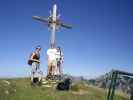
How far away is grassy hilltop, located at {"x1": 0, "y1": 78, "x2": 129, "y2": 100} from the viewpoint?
67.9 ft

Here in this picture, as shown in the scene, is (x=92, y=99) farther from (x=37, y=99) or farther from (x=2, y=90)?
(x=2, y=90)

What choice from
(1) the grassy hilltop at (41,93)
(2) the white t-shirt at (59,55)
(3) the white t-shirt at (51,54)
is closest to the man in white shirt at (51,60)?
(3) the white t-shirt at (51,54)

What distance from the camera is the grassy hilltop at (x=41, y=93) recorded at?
20.7 metres

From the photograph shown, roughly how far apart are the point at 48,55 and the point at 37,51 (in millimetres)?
3145

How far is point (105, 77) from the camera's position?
11.5 metres

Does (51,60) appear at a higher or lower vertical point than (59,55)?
lower

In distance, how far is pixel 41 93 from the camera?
21703mm

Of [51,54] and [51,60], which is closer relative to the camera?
[51,60]

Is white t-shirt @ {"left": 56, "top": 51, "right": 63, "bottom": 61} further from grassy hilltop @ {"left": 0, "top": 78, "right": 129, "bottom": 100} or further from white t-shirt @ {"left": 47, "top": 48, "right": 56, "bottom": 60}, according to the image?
grassy hilltop @ {"left": 0, "top": 78, "right": 129, "bottom": 100}

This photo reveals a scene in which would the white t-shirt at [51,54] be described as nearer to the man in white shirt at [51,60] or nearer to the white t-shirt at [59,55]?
the man in white shirt at [51,60]

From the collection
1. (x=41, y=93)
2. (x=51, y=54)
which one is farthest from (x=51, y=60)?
(x=41, y=93)

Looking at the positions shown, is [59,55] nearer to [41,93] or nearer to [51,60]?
[51,60]

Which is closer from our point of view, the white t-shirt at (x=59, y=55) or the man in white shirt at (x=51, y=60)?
the white t-shirt at (x=59, y=55)

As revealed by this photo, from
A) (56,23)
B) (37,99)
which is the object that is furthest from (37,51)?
(56,23)
